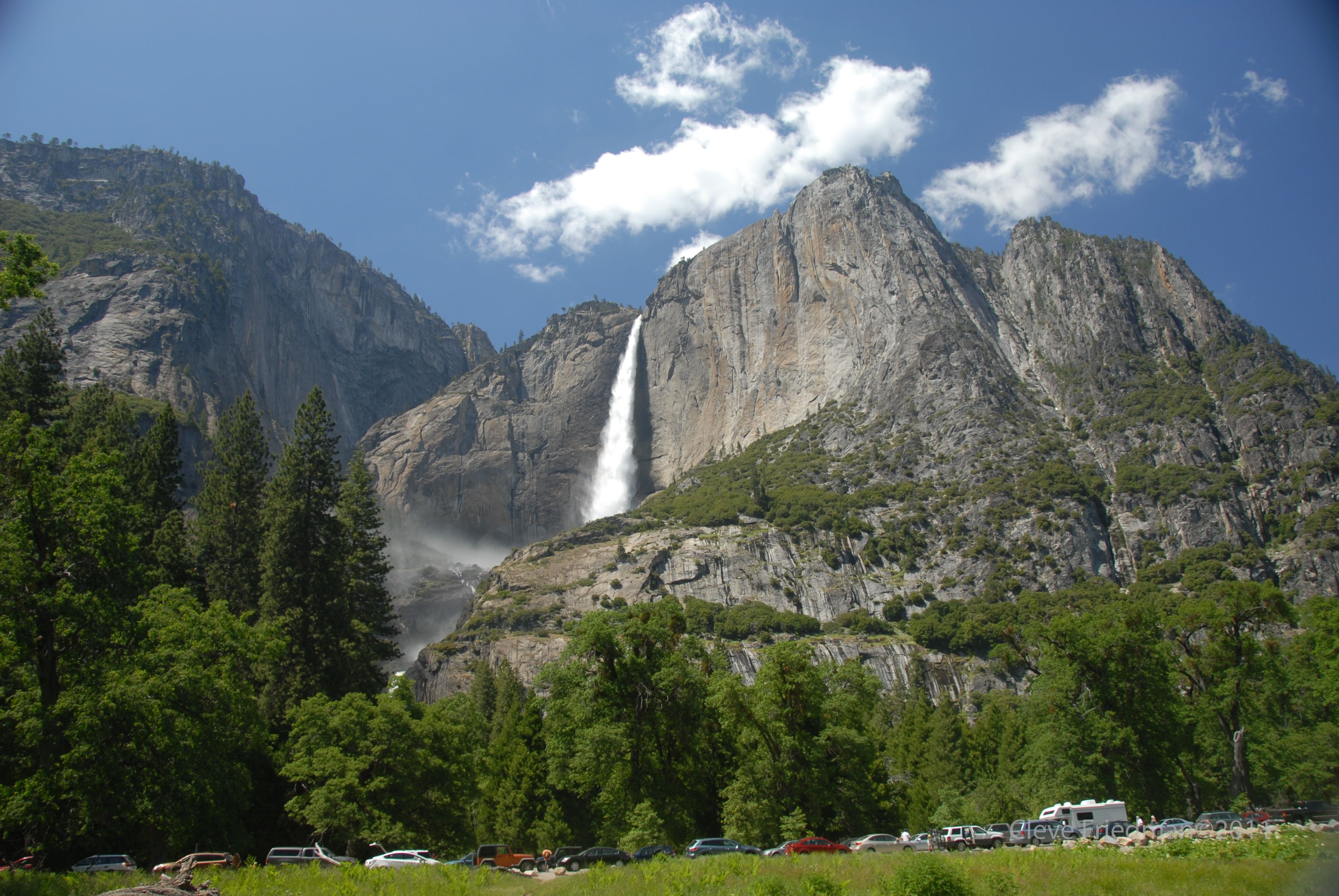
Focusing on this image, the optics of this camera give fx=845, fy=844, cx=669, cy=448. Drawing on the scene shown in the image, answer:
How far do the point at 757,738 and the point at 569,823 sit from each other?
46.6 ft

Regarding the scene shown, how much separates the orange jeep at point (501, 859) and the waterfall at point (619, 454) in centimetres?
13078

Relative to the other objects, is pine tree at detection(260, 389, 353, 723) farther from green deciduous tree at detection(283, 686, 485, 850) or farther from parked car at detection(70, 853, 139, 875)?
parked car at detection(70, 853, 139, 875)

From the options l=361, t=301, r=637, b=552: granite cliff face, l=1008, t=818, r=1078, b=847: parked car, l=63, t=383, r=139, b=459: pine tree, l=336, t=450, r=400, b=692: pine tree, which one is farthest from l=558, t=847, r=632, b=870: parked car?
l=361, t=301, r=637, b=552: granite cliff face

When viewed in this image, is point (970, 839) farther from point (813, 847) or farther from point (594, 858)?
point (594, 858)

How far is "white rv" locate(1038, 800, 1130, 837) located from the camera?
3288 centimetres

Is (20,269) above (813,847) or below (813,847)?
above

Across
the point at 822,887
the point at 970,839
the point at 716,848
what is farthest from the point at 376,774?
the point at 970,839

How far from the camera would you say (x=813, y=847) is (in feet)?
98.7

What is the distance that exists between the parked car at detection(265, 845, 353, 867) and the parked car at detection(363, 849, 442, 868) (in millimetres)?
1115

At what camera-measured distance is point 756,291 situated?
6718 inches

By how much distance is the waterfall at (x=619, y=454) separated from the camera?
168500 mm

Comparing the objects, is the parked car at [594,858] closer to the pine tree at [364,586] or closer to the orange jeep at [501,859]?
the orange jeep at [501,859]

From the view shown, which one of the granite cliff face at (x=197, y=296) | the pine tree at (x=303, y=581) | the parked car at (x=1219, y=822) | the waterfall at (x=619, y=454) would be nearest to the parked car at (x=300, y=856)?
the pine tree at (x=303, y=581)

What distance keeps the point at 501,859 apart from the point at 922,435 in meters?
106
